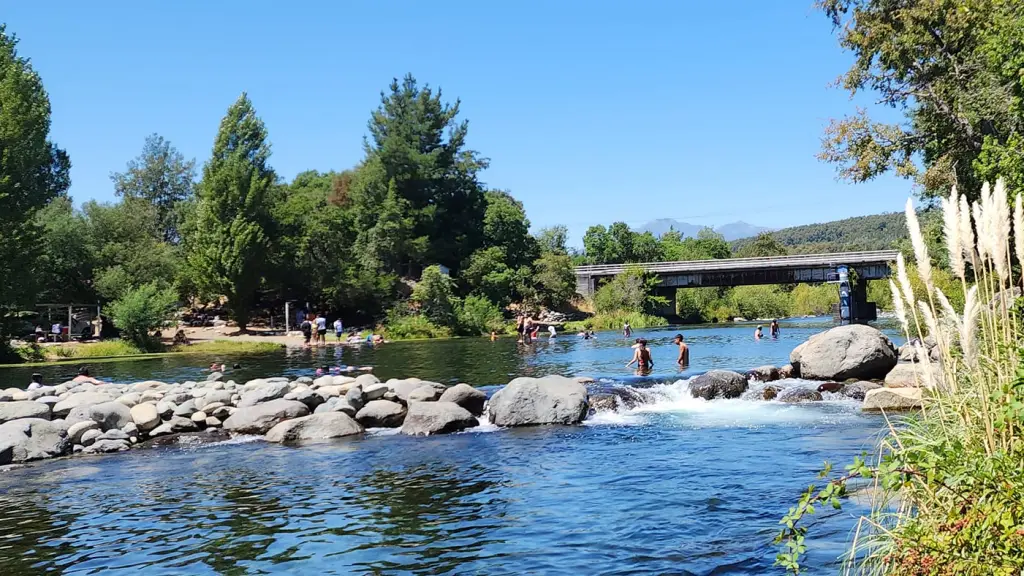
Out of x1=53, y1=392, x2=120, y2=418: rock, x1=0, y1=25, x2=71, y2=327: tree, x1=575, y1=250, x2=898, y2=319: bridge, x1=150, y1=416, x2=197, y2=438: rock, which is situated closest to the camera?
x1=150, y1=416, x2=197, y2=438: rock

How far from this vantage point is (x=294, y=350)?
1793 inches

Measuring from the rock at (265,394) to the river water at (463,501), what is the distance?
232 cm

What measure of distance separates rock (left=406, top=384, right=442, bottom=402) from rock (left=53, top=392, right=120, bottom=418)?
23.5ft

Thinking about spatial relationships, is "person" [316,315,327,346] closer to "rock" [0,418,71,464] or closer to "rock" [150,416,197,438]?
"rock" [150,416,197,438]

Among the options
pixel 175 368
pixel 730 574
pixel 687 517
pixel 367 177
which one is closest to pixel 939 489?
pixel 730 574

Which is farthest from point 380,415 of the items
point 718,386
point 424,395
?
point 718,386

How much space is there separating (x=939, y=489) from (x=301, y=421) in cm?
1415

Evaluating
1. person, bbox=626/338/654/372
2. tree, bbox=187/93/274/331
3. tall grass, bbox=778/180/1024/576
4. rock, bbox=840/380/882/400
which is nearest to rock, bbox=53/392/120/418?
person, bbox=626/338/654/372

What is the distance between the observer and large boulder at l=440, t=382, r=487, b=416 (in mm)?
18942

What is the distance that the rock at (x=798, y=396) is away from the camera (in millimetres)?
19375

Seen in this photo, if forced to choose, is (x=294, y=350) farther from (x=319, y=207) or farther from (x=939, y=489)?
(x=939, y=489)

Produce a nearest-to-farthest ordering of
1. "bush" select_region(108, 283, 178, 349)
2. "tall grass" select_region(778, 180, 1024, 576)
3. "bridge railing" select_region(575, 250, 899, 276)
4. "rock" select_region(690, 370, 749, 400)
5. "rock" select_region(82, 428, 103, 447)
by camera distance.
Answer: "tall grass" select_region(778, 180, 1024, 576), "rock" select_region(82, 428, 103, 447), "rock" select_region(690, 370, 749, 400), "bush" select_region(108, 283, 178, 349), "bridge railing" select_region(575, 250, 899, 276)

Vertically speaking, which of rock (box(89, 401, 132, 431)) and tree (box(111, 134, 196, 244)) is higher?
tree (box(111, 134, 196, 244))

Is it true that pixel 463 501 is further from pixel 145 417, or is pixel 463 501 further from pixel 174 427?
pixel 145 417
